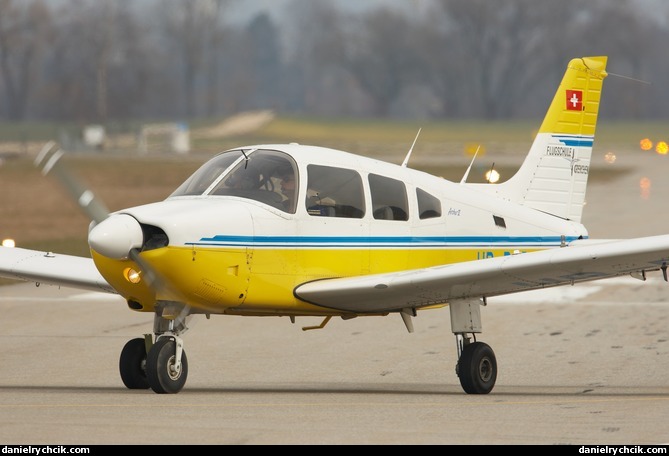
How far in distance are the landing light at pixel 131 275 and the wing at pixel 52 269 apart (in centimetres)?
194

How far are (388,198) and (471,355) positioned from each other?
1.74 metres

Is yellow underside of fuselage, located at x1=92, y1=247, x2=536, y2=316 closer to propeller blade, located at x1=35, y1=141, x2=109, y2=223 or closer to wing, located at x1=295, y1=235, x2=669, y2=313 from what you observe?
wing, located at x1=295, y1=235, x2=669, y2=313

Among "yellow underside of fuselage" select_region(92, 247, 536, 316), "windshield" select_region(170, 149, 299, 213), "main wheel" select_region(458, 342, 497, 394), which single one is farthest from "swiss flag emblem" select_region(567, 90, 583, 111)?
"windshield" select_region(170, 149, 299, 213)

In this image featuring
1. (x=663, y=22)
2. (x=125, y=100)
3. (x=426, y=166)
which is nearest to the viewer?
(x=426, y=166)

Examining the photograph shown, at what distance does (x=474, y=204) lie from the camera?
1444cm

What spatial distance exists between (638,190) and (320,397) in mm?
41775

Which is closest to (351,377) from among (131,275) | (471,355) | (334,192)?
(471,355)

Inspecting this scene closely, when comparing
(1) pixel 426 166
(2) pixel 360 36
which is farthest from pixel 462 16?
(1) pixel 426 166

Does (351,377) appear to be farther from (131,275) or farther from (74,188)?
(74,188)

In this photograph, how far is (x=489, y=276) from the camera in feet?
41.5

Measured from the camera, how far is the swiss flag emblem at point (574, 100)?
629 inches

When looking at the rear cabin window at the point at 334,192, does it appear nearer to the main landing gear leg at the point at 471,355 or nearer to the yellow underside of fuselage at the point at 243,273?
the yellow underside of fuselage at the point at 243,273

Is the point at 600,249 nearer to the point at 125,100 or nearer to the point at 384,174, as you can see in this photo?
the point at 384,174

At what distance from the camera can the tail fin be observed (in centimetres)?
1589
